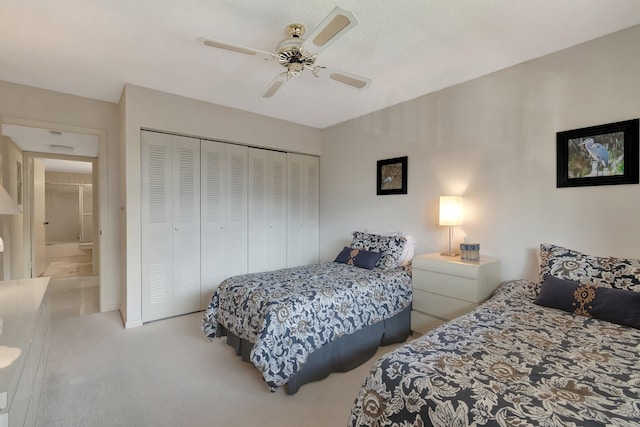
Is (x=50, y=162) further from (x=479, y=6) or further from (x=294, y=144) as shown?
(x=479, y=6)

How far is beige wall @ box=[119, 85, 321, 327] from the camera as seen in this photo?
10.3 feet

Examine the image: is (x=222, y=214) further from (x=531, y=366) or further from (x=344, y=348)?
(x=531, y=366)

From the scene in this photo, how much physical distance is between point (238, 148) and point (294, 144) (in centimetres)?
92

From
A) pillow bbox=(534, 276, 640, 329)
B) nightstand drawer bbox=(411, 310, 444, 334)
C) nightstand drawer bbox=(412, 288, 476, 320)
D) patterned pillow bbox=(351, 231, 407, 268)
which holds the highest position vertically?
patterned pillow bbox=(351, 231, 407, 268)

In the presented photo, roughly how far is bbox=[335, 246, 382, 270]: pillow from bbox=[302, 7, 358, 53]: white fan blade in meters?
2.16

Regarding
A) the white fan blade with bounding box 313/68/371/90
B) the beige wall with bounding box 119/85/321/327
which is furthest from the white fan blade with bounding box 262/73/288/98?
the beige wall with bounding box 119/85/321/327

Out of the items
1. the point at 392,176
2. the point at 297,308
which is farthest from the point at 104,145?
the point at 392,176

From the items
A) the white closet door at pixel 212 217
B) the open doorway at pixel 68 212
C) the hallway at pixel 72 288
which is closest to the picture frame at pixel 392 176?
the white closet door at pixel 212 217

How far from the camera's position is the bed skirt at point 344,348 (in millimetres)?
2170

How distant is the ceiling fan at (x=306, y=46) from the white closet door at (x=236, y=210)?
1.56 m

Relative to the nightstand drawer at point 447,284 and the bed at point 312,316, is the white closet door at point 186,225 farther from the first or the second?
the nightstand drawer at point 447,284

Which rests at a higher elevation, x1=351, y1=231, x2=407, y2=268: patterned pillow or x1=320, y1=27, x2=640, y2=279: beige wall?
x1=320, y1=27, x2=640, y2=279: beige wall

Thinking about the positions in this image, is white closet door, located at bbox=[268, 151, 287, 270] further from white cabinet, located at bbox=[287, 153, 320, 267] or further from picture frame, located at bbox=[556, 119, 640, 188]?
picture frame, located at bbox=[556, 119, 640, 188]

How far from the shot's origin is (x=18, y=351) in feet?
3.59
